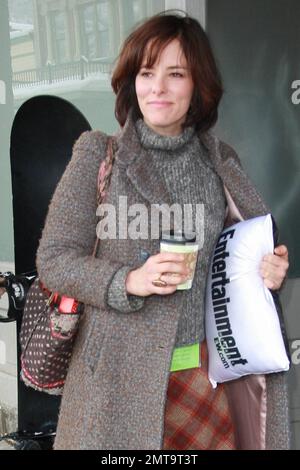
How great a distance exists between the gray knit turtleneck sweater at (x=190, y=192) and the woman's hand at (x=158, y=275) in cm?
18

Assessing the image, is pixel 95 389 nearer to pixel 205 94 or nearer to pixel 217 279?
pixel 217 279

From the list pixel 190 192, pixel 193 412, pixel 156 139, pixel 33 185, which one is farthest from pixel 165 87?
pixel 33 185

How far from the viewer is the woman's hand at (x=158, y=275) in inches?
56.7

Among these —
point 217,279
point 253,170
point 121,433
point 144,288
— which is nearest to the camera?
point 144,288

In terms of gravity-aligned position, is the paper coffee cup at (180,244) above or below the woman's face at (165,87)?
below

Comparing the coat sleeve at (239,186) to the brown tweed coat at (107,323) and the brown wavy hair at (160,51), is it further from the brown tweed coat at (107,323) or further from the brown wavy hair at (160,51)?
the brown tweed coat at (107,323)

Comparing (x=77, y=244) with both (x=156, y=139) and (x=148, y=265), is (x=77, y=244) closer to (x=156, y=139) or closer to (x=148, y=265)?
(x=148, y=265)

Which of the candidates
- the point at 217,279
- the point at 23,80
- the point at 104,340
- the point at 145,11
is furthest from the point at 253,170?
the point at 104,340

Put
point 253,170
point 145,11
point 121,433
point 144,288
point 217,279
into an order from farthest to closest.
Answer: point 253,170 → point 145,11 → point 217,279 → point 121,433 → point 144,288

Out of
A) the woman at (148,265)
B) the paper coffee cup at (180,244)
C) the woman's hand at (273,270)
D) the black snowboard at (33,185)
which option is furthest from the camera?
the black snowboard at (33,185)

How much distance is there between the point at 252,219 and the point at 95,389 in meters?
0.58

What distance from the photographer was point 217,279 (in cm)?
170

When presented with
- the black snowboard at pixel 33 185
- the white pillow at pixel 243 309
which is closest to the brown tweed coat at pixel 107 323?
the white pillow at pixel 243 309

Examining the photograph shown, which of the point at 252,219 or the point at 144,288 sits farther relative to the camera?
the point at 252,219
